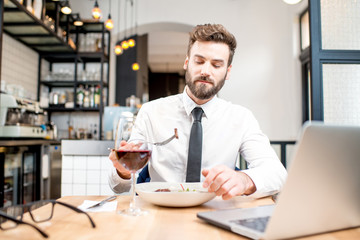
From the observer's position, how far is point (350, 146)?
1.78ft

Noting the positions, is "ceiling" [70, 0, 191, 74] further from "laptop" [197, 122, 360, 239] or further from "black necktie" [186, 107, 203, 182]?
"laptop" [197, 122, 360, 239]

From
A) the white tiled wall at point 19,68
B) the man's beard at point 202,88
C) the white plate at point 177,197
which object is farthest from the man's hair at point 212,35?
the white tiled wall at point 19,68

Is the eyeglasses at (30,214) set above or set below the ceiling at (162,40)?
below

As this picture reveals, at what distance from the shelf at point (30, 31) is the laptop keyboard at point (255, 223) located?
3.61 metres

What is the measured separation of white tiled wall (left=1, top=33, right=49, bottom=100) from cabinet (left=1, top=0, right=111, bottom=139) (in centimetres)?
9

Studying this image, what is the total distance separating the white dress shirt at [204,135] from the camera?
145 centimetres

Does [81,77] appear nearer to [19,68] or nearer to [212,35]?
[19,68]

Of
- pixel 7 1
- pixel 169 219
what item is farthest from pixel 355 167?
pixel 7 1

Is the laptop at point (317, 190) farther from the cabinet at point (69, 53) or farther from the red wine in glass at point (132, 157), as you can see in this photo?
the cabinet at point (69, 53)

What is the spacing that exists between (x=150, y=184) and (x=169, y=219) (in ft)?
0.91

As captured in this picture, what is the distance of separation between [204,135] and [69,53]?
445 cm

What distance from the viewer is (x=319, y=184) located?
53cm

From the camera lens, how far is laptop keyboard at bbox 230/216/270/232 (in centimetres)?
59

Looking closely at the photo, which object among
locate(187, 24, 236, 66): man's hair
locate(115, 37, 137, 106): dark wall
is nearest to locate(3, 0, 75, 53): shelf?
locate(115, 37, 137, 106): dark wall
